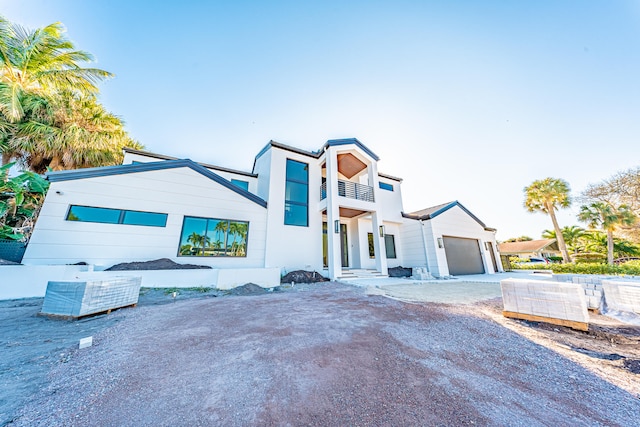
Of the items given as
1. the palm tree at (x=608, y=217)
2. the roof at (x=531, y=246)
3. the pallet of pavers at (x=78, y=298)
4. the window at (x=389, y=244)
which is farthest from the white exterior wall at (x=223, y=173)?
the roof at (x=531, y=246)

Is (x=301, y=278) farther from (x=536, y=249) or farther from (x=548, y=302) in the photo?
(x=536, y=249)

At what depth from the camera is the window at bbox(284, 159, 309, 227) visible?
33.9ft

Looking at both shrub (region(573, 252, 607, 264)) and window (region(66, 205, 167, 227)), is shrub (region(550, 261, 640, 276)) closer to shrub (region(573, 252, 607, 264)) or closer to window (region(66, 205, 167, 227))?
shrub (region(573, 252, 607, 264))

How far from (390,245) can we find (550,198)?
15.8 metres

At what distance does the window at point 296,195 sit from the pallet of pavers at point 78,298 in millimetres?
6648

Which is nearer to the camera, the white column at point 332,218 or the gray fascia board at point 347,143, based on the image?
the white column at point 332,218

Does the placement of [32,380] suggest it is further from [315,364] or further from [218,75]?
[218,75]

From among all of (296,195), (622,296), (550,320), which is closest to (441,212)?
(622,296)

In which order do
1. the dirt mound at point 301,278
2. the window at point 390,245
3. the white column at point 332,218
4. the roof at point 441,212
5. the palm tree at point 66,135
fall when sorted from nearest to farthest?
the palm tree at point 66,135 → the dirt mound at point 301,278 → the white column at point 332,218 → the roof at point 441,212 → the window at point 390,245

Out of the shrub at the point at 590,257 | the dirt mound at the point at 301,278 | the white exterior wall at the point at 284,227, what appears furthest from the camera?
the shrub at the point at 590,257

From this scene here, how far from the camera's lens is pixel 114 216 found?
23.0ft

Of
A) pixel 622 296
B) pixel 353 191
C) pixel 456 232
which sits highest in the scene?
pixel 353 191

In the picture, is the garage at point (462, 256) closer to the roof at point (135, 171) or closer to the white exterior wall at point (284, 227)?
the white exterior wall at point (284, 227)

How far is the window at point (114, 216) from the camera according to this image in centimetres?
659
